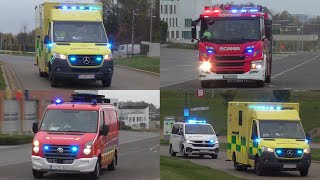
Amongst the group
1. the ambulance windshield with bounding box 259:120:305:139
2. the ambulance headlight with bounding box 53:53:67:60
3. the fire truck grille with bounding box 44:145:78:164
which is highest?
the ambulance headlight with bounding box 53:53:67:60

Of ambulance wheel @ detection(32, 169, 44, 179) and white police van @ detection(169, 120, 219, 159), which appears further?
white police van @ detection(169, 120, 219, 159)

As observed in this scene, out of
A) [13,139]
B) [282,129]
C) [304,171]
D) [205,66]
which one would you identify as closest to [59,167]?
[205,66]

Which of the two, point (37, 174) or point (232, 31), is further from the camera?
point (232, 31)

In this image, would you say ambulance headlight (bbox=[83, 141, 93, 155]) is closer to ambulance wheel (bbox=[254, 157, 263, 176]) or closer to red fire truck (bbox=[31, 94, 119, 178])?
red fire truck (bbox=[31, 94, 119, 178])

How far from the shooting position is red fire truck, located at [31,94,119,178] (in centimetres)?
1479

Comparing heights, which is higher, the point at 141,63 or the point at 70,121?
the point at 141,63

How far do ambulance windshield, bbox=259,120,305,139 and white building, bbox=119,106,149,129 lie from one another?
11.0ft

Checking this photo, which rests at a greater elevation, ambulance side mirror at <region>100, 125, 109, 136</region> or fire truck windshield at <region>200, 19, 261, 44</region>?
fire truck windshield at <region>200, 19, 261, 44</region>

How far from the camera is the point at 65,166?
14727mm

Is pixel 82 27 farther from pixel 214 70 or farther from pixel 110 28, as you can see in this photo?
pixel 214 70

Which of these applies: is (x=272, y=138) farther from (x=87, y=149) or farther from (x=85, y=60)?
(x=87, y=149)

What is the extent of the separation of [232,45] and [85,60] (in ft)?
14.5

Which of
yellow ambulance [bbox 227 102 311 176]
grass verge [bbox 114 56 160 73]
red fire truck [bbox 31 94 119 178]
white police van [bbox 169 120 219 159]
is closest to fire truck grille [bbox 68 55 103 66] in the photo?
red fire truck [bbox 31 94 119 178]

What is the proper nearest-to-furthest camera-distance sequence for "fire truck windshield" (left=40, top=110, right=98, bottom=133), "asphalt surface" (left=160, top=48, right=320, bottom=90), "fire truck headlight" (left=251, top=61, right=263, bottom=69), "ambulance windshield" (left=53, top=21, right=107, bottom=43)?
"fire truck windshield" (left=40, top=110, right=98, bottom=133)
"ambulance windshield" (left=53, top=21, right=107, bottom=43)
"fire truck headlight" (left=251, top=61, right=263, bottom=69)
"asphalt surface" (left=160, top=48, right=320, bottom=90)
